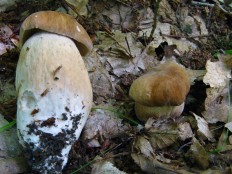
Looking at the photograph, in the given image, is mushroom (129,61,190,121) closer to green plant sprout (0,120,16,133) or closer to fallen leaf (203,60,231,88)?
fallen leaf (203,60,231,88)

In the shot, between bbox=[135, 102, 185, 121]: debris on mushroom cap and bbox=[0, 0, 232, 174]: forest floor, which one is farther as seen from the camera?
bbox=[135, 102, 185, 121]: debris on mushroom cap

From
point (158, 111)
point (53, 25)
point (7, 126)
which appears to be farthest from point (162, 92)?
point (7, 126)

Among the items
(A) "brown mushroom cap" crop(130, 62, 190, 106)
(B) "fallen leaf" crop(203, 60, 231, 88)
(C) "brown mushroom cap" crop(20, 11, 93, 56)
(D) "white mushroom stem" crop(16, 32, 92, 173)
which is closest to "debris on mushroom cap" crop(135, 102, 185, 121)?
(A) "brown mushroom cap" crop(130, 62, 190, 106)

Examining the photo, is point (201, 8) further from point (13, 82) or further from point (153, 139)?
point (13, 82)

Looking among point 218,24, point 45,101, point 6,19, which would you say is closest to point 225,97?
point 218,24

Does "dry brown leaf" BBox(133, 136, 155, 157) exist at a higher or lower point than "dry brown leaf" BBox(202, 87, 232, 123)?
lower

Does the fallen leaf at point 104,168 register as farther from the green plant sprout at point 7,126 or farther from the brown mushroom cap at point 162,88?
the green plant sprout at point 7,126

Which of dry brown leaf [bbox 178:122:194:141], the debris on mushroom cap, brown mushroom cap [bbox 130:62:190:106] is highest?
brown mushroom cap [bbox 130:62:190:106]

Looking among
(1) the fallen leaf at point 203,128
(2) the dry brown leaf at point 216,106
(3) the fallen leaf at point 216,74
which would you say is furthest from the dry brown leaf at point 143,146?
(3) the fallen leaf at point 216,74

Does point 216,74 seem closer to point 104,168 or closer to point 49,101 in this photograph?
point 104,168
